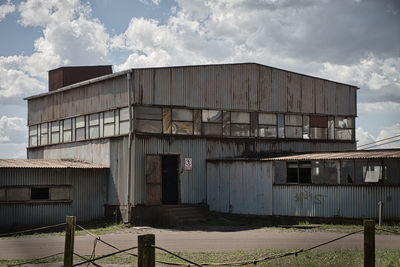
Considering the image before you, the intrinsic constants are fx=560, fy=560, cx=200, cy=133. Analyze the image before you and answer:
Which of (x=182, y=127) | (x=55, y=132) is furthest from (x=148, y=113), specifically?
(x=55, y=132)

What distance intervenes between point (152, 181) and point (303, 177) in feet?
25.3

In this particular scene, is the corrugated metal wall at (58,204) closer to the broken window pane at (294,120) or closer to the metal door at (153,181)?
the metal door at (153,181)

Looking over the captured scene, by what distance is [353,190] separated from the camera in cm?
2559

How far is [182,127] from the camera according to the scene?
30.3m

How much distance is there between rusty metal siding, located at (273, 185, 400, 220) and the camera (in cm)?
2466

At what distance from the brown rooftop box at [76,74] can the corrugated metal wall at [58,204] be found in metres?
9.95

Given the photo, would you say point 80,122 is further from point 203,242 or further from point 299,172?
point 203,242

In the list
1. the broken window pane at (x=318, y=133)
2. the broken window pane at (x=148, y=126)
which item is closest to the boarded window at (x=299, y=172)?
the broken window pane at (x=148, y=126)

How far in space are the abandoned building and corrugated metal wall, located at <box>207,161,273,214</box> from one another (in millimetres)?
75

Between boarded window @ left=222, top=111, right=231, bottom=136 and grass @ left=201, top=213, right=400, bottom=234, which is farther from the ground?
boarded window @ left=222, top=111, right=231, bottom=136

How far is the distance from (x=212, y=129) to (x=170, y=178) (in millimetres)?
3724

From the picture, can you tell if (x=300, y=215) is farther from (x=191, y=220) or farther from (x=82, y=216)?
(x=82, y=216)

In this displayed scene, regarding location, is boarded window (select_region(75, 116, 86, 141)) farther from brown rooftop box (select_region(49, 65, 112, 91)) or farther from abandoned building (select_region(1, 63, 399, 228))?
brown rooftop box (select_region(49, 65, 112, 91))

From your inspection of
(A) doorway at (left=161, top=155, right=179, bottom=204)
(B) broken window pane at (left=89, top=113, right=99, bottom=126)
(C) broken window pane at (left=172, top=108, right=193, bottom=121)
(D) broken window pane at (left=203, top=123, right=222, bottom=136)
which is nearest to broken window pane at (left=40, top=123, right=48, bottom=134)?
(B) broken window pane at (left=89, top=113, right=99, bottom=126)
